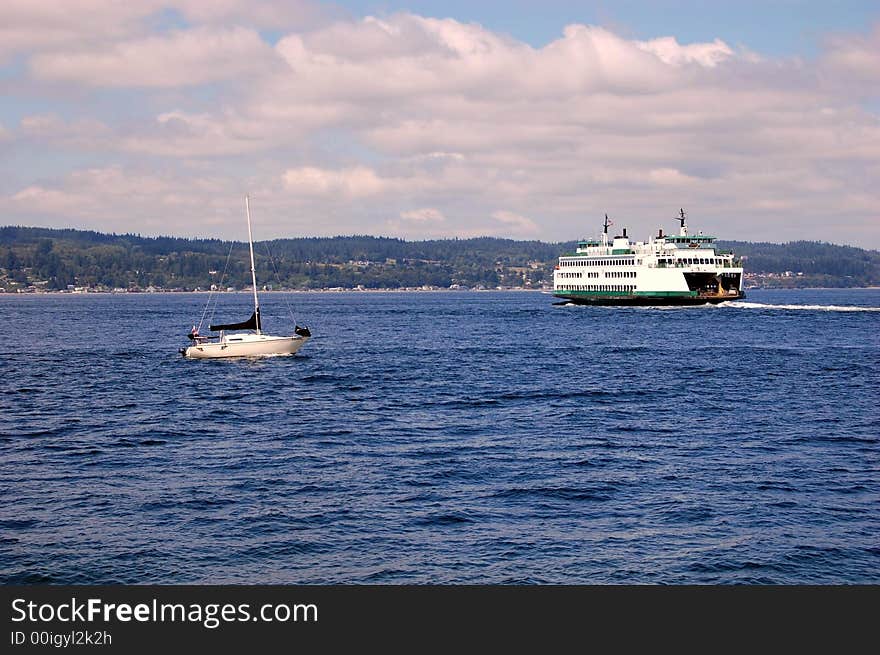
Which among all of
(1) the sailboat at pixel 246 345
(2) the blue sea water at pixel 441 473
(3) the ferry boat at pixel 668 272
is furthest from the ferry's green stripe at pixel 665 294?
(1) the sailboat at pixel 246 345

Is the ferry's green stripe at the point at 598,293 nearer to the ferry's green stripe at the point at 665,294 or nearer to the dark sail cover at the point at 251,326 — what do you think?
the ferry's green stripe at the point at 665,294

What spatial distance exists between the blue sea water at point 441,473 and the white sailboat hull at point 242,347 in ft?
7.27

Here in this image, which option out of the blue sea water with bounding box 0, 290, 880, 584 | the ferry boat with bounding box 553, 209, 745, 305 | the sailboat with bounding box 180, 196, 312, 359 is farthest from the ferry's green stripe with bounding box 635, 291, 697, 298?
the sailboat with bounding box 180, 196, 312, 359

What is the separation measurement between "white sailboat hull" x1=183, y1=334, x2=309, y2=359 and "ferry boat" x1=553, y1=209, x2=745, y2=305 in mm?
100319

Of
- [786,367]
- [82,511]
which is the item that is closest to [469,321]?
[786,367]

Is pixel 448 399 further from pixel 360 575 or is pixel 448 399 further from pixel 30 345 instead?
pixel 30 345

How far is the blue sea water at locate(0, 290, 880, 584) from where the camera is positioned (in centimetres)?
2508

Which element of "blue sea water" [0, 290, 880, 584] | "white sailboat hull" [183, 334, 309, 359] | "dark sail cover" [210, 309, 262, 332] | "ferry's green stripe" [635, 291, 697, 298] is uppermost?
"dark sail cover" [210, 309, 262, 332]

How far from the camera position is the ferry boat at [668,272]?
6531 inches

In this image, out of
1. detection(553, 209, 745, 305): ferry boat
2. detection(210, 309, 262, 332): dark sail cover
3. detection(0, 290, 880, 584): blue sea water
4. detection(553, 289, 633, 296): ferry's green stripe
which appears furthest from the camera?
detection(553, 289, 633, 296): ferry's green stripe

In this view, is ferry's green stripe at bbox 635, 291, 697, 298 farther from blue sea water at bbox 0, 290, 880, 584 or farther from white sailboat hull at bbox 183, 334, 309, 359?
white sailboat hull at bbox 183, 334, 309, 359

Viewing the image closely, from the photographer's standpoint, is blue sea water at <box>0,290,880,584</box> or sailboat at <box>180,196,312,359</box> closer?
blue sea water at <box>0,290,880,584</box>

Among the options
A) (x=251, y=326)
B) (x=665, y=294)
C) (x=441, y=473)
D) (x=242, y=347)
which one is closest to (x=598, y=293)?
(x=665, y=294)

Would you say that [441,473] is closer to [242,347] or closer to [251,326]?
[242,347]
